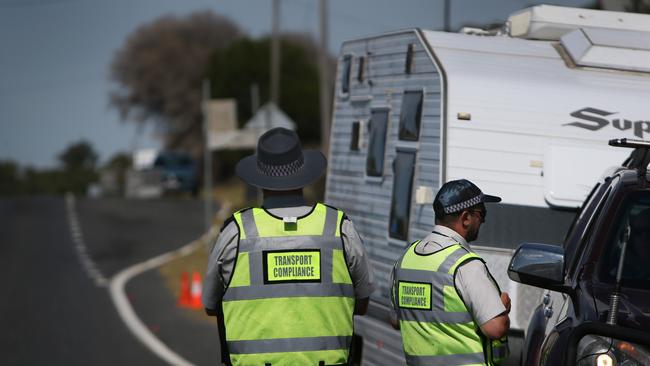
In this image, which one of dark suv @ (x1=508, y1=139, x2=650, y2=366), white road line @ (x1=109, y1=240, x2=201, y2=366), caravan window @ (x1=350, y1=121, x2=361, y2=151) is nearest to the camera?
dark suv @ (x1=508, y1=139, x2=650, y2=366)

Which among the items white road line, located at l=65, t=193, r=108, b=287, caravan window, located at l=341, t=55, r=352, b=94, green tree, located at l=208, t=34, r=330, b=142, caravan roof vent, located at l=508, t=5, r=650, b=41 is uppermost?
caravan roof vent, located at l=508, t=5, r=650, b=41

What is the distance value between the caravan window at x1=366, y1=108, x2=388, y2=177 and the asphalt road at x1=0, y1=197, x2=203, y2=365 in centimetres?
453

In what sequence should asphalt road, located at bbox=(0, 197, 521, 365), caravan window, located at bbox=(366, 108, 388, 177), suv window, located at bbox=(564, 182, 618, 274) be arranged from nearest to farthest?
suv window, located at bbox=(564, 182, 618, 274) < caravan window, located at bbox=(366, 108, 388, 177) < asphalt road, located at bbox=(0, 197, 521, 365)

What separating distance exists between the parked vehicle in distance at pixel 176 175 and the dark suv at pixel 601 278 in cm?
4481

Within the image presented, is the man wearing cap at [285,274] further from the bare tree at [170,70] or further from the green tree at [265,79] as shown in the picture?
the bare tree at [170,70]

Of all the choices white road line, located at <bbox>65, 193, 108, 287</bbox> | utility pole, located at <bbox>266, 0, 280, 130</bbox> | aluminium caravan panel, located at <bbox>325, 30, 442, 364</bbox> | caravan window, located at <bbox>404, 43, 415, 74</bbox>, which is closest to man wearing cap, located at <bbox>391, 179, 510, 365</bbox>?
aluminium caravan panel, located at <bbox>325, 30, 442, 364</bbox>

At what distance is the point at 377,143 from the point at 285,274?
454 cm

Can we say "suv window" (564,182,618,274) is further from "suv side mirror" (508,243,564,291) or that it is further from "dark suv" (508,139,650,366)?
"suv side mirror" (508,243,564,291)

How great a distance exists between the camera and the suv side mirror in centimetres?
568

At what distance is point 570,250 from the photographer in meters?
6.53

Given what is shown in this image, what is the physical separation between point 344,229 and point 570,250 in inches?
54.9

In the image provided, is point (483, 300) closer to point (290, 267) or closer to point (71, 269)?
point (290, 267)

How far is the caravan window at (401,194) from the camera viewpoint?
9203mm

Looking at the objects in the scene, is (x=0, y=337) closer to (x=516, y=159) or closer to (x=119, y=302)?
(x=119, y=302)
